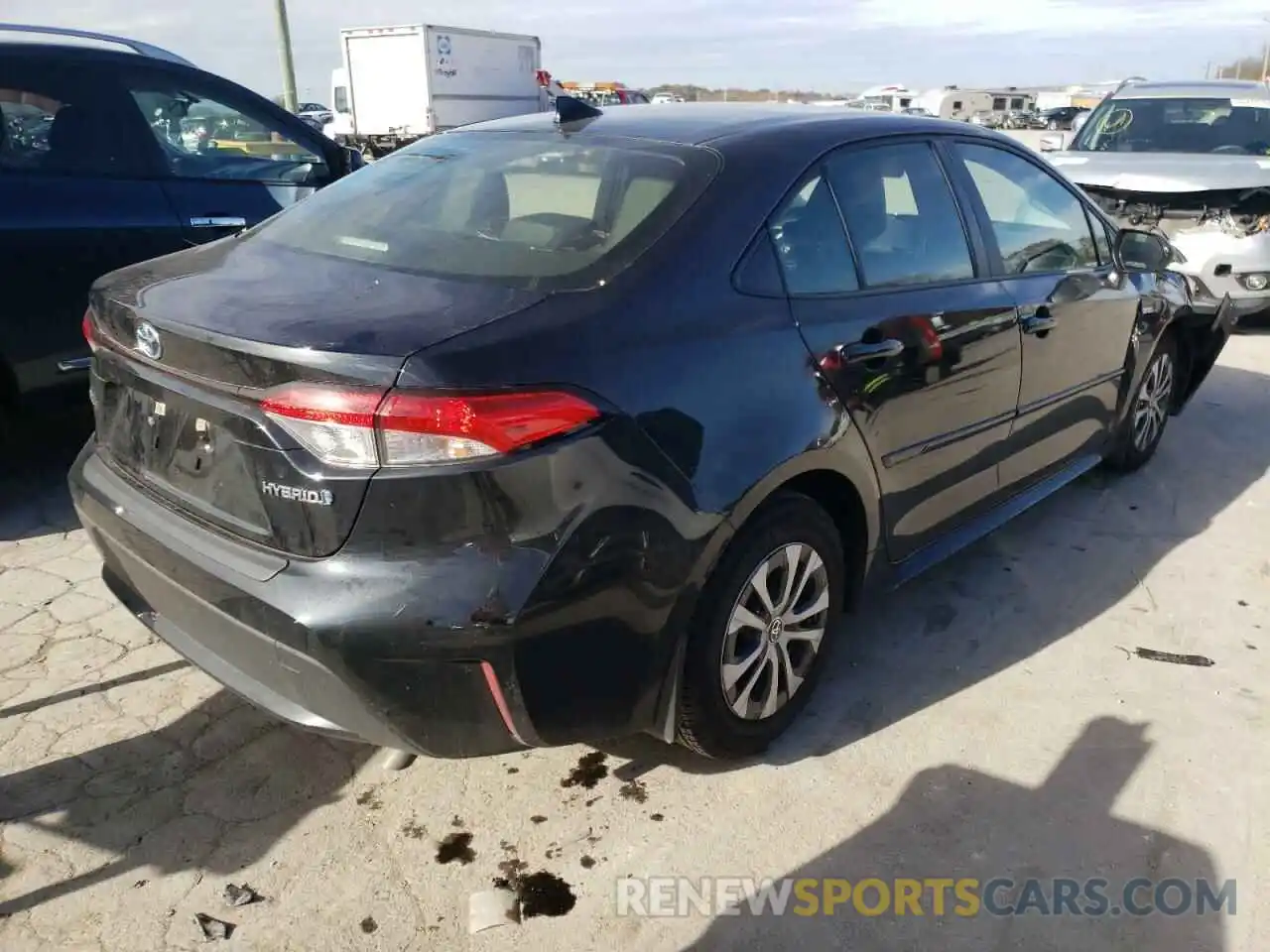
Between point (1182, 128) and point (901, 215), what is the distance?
262 inches

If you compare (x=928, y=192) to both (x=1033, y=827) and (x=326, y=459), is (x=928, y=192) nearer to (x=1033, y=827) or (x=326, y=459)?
(x=1033, y=827)

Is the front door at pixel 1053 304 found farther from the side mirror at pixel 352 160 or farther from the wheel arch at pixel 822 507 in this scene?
the side mirror at pixel 352 160

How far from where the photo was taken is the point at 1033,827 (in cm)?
257

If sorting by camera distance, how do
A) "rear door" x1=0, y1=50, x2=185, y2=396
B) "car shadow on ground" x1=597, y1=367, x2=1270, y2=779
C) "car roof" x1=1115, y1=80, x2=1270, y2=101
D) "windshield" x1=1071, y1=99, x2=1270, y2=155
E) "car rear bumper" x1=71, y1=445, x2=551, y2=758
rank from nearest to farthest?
"car rear bumper" x1=71, y1=445, x2=551, y2=758 < "car shadow on ground" x1=597, y1=367, x2=1270, y2=779 < "rear door" x1=0, y1=50, x2=185, y2=396 < "windshield" x1=1071, y1=99, x2=1270, y2=155 < "car roof" x1=1115, y1=80, x2=1270, y2=101

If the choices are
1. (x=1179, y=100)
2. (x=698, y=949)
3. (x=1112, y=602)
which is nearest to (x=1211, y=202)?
A: (x=1179, y=100)

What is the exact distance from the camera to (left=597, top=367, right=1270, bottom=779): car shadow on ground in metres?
3.00

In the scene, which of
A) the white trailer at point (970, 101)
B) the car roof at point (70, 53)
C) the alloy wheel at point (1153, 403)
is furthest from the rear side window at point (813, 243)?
the white trailer at point (970, 101)

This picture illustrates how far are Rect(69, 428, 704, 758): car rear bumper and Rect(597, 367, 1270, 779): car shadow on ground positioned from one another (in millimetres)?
660

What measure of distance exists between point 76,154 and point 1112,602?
4.50 m

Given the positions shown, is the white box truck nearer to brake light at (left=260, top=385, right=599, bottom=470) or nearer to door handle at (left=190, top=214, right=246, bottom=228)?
door handle at (left=190, top=214, right=246, bottom=228)

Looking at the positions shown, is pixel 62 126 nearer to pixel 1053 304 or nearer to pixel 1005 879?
pixel 1053 304

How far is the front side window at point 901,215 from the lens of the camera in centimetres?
292

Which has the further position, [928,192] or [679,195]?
[928,192]

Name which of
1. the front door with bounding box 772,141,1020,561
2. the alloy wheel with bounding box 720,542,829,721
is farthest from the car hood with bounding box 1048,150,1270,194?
the alloy wheel with bounding box 720,542,829,721
